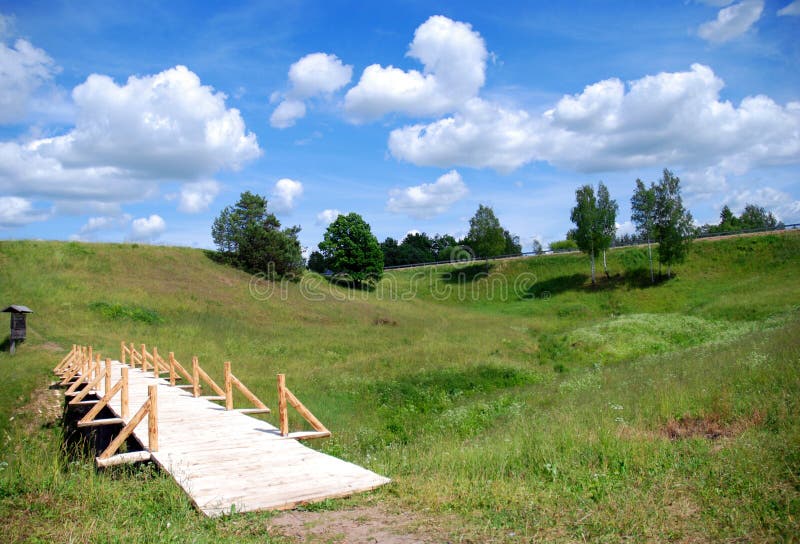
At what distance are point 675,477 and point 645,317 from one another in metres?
32.1

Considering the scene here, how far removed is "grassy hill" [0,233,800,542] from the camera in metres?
5.56

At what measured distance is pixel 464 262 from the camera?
78875 millimetres

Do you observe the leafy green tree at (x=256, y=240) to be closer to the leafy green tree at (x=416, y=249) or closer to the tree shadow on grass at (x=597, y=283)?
the tree shadow on grass at (x=597, y=283)

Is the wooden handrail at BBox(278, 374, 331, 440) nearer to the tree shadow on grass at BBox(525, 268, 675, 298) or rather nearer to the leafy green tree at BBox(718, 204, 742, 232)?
the tree shadow on grass at BBox(525, 268, 675, 298)

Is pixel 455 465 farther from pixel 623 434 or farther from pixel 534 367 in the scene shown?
pixel 534 367

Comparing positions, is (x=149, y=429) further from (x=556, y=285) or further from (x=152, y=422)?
(x=556, y=285)

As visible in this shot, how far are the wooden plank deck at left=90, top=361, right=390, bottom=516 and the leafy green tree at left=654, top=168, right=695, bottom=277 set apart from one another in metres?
49.9

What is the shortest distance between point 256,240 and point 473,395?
40.8m

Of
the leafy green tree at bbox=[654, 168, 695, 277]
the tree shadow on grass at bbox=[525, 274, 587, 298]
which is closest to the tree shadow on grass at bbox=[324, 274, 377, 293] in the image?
the tree shadow on grass at bbox=[525, 274, 587, 298]

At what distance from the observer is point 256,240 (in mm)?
55438

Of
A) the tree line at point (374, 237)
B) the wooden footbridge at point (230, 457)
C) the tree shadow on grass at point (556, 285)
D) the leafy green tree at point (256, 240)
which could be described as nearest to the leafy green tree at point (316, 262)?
the tree line at point (374, 237)

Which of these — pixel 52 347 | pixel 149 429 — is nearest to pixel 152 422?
pixel 149 429

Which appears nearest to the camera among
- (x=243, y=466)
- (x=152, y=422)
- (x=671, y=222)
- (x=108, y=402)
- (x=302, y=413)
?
(x=243, y=466)

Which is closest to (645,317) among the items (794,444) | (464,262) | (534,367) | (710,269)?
(534,367)
